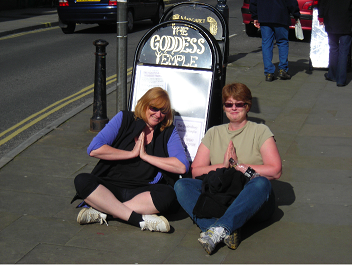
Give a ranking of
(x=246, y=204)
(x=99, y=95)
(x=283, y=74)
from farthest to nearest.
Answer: (x=283, y=74)
(x=99, y=95)
(x=246, y=204)

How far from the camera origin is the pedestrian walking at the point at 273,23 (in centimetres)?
870

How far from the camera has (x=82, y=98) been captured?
27.6ft

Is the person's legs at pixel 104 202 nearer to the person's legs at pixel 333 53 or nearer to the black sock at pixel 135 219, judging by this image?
the black sock at pixel 135 219

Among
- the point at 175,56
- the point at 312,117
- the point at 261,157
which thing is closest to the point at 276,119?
the point at 312,117

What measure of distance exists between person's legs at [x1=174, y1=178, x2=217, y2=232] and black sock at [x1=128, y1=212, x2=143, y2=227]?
1.12 feet

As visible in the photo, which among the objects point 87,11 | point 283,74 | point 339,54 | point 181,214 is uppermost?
point 87,11

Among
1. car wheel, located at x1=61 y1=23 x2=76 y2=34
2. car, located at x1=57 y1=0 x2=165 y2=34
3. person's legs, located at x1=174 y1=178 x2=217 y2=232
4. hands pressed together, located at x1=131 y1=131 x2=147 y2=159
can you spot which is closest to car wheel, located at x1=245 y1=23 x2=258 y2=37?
car, located at x1=57 y1=0 x2=165 y2=34

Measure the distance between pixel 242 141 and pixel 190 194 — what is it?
60cm

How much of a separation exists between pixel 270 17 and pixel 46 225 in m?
6.10

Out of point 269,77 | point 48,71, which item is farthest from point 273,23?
point 48,71

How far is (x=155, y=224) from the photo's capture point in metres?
3.88

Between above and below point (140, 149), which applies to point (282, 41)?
above

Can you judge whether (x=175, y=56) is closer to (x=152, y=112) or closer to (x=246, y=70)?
(x=152, y=112)

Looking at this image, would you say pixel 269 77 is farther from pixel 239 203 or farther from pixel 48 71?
pixel 239 203
